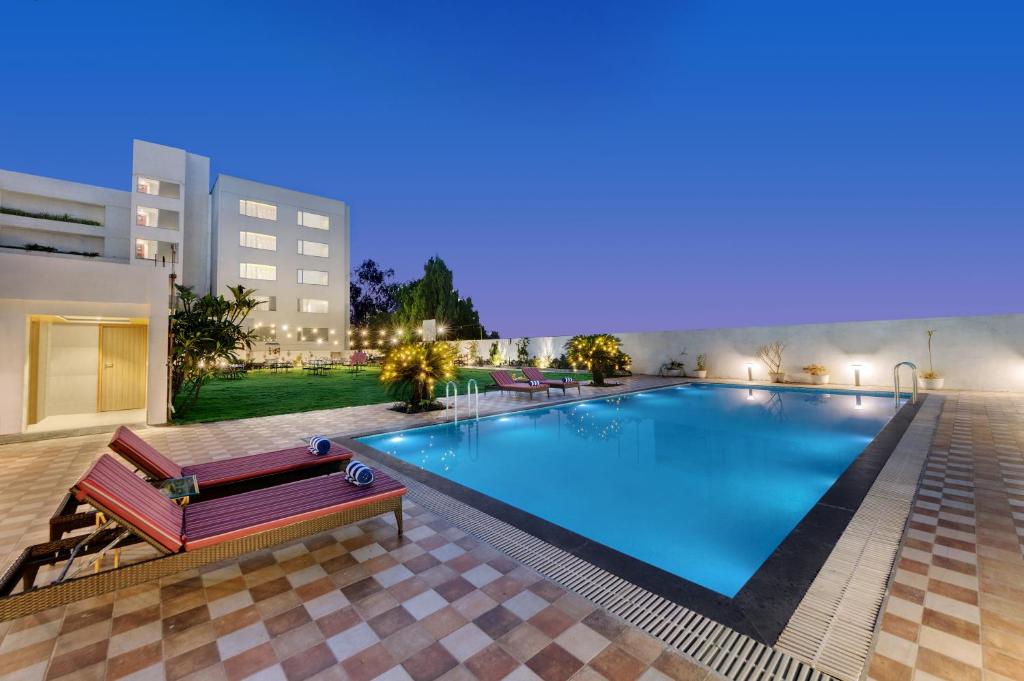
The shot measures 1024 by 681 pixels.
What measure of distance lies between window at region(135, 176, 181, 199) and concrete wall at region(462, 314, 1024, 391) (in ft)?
94.3

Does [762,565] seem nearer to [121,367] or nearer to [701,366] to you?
[121,367]

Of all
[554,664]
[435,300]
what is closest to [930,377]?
[554,664]

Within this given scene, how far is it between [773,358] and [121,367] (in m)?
20.4

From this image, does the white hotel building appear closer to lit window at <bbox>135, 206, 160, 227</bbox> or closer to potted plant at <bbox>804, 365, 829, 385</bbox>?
lit window at <bbox>135, 206, 160, 227</bbox>

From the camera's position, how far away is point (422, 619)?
2.38 meters

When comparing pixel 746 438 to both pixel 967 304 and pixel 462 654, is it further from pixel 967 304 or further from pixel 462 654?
pixel 967 304

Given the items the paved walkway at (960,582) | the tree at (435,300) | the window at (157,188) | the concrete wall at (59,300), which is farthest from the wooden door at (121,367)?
Answer: the tree at (435,300)

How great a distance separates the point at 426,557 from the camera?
3109 mm

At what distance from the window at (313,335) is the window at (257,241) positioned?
5.97m

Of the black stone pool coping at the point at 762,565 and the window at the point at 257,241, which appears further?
the window at the point at 257,241

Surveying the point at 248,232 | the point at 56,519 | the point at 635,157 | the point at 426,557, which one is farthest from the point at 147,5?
the point at 635,157

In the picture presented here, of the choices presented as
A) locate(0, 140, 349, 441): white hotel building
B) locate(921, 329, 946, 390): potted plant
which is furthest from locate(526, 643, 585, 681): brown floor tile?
locate(921, 329, 946, 390): potted plant

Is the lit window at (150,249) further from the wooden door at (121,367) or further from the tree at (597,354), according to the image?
the tree at (597,354)

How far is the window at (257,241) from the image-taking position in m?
27.1
